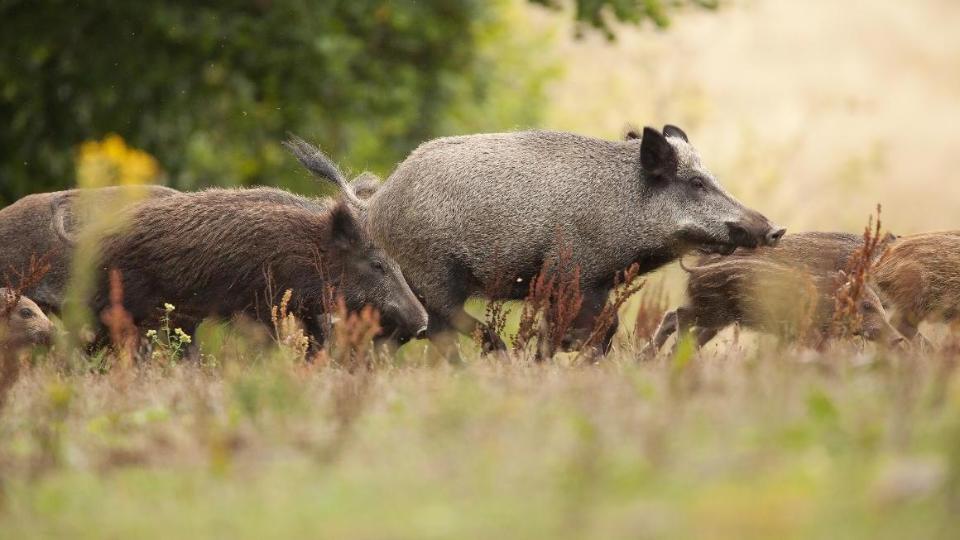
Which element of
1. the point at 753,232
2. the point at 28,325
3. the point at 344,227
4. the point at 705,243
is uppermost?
the point at 753,232

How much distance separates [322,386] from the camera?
21.7 feet

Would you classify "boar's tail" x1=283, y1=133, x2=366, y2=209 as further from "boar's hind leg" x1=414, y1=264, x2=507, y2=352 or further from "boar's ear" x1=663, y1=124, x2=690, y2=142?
"boar's ear" x1=663, y1=124, x2=690, y2=142

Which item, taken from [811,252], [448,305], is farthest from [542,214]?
[811,252]

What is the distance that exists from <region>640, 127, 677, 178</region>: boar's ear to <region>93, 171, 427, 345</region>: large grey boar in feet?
5.69

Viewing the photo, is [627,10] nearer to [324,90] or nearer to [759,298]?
[324,90]

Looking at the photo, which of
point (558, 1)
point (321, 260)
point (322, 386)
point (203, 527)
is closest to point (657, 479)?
point (203, 527)

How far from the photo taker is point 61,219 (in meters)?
10.4

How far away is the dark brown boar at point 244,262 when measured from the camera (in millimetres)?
9711

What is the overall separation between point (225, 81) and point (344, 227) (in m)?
8.42

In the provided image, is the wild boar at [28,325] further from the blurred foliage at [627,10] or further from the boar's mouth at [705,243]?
the blurred foliage at [627,10]

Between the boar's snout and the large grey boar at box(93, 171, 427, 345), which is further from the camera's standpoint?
the large grey boar at box(93, 171, 427, 345)

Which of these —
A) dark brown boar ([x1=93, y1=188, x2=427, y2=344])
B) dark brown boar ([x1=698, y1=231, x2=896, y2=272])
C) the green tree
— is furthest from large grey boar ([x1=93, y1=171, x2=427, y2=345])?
the green tree

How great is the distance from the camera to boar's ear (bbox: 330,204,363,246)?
33.0 ft

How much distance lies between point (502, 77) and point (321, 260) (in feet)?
40.3
